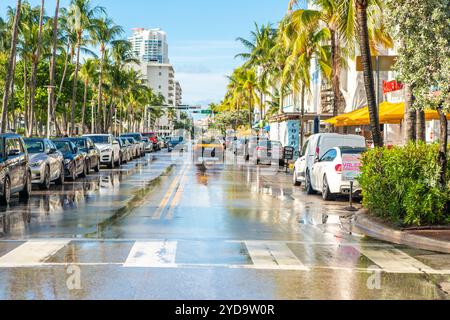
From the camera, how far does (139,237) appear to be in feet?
39.3

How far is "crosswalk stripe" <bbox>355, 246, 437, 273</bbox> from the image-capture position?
955 centimetres

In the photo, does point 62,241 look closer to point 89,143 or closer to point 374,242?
point 374,242

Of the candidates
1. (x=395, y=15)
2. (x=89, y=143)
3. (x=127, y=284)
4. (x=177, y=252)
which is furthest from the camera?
(x=89, y=143)

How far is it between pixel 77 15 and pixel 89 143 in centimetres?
3644

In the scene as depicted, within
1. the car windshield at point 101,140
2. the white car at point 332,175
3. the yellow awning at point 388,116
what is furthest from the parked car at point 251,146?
the white car at point 332,175

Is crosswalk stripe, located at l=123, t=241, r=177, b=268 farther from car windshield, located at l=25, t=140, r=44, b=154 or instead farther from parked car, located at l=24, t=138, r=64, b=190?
car windshield, located at l=25, t=140, r=44, b=154

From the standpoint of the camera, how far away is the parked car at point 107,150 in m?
36.6

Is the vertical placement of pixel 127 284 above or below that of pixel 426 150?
below

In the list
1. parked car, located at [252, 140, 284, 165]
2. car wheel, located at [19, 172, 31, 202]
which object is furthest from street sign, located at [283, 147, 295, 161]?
car wheel, located at [19, 172, 31, 202]

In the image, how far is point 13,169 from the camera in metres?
18.2

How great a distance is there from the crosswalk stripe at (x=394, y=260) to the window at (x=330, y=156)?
9091mm

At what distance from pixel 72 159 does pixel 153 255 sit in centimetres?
1788
